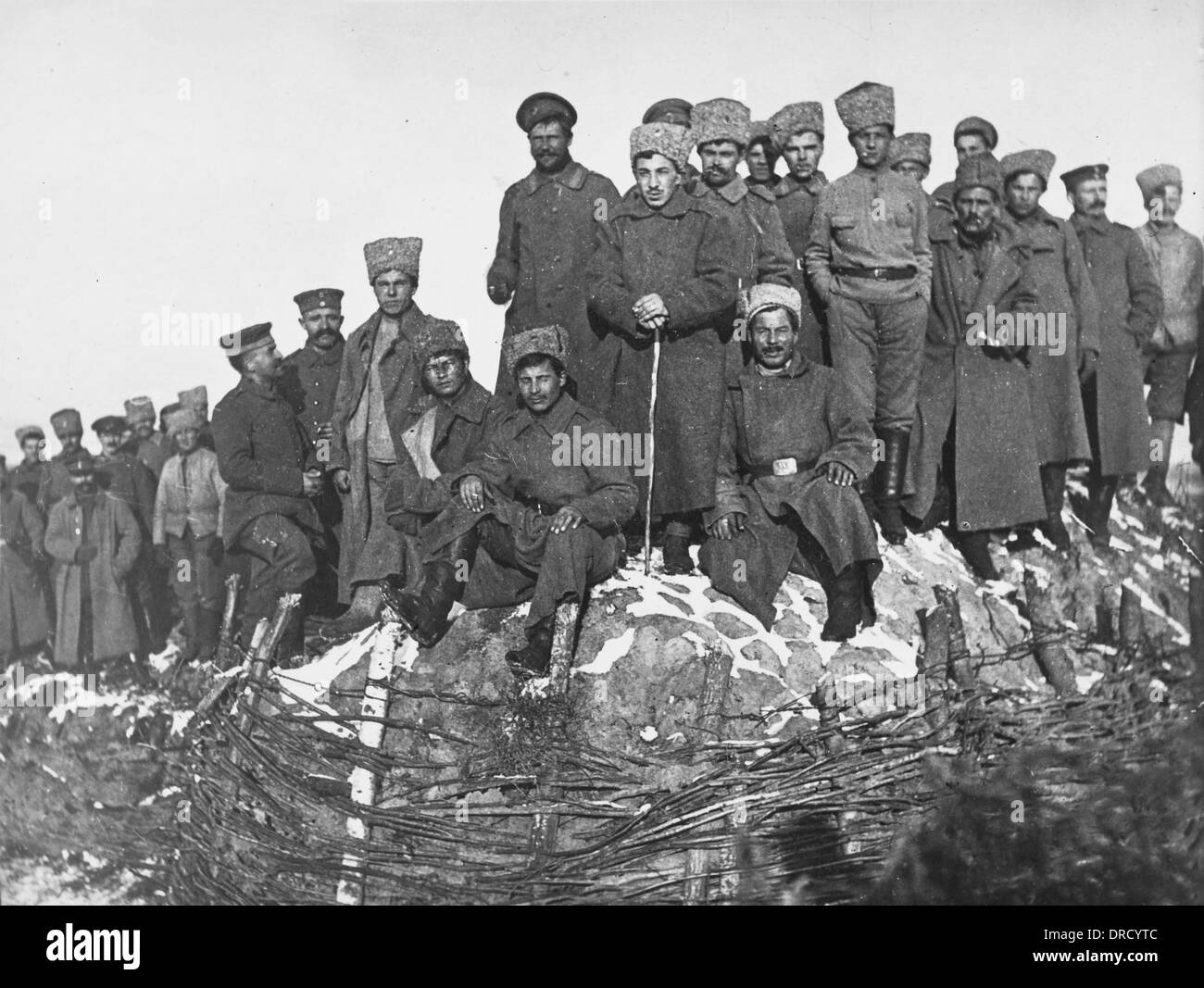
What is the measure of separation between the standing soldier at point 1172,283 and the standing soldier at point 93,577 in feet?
15.6

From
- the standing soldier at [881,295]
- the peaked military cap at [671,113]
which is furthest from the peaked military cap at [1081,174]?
the peaked military cap at [671,113]

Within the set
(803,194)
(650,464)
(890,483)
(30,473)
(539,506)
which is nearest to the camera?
(539,506)

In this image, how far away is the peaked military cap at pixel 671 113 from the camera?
8.84 meters

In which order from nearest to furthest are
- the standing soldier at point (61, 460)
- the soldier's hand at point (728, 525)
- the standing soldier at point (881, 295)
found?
the soldier's hand at point (728, 525) < the standing soldier at point (881, 295) < the standing soldier at point (61, 460)

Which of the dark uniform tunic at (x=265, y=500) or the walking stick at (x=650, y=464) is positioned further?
the dark uniform tunic at (x=265, y=500)

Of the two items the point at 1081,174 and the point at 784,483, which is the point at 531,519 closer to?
the point at 784,483

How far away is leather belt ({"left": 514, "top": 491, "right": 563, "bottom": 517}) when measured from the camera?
336 inches

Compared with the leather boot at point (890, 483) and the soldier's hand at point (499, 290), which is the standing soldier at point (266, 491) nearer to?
the soldier's hand at point (499, 290)

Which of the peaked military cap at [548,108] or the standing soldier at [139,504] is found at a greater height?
the peaked military cap at [548,108]

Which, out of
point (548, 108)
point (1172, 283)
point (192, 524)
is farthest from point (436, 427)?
point (1172, 283)

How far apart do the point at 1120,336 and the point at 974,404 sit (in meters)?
0.78

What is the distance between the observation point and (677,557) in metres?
8.59

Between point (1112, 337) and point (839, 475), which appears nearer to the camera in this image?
point (839, 475)
